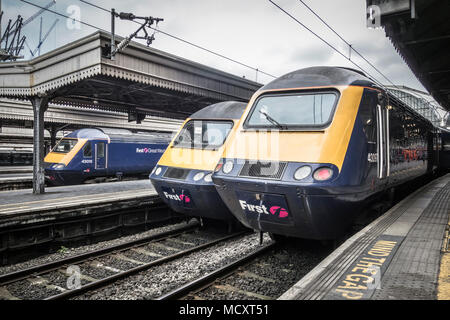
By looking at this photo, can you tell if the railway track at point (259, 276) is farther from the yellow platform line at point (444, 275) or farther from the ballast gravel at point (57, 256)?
the ballast gravel at point (57, 256)

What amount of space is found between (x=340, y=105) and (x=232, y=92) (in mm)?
8611

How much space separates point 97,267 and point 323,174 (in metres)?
4.50

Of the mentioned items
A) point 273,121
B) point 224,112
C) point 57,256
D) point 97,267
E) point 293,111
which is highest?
point 224,112

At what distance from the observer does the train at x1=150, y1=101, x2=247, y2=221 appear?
7.26 metres

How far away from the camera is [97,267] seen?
20.9 feet

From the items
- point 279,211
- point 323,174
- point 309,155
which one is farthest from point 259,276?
point 309,155

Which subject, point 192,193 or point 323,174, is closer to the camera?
point 323,174

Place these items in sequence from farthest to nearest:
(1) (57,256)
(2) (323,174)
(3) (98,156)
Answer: (3) (98,156), (1) (57,256), (2) (323,174)

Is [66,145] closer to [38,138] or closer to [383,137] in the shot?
[38,138]

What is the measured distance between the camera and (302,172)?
489cm

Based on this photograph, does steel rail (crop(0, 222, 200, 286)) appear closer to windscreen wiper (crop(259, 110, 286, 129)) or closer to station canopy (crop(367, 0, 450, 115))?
windscreen wiper (crop(259, 110, 286, 129))

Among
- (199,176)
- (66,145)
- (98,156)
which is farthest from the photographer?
(98,156)

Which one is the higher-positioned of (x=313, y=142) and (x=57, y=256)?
(x=313, y=142)
